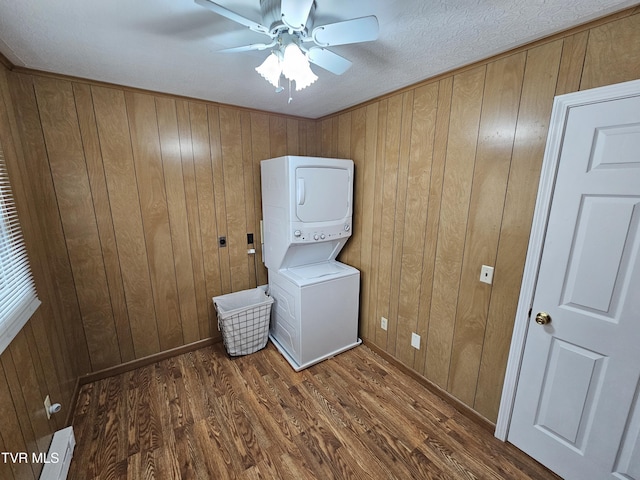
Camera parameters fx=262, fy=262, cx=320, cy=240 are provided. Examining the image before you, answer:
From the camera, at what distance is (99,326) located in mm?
2064

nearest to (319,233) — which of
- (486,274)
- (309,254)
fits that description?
(309,254)

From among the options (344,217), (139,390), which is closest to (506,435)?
(344,217)

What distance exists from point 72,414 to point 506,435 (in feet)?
9.30

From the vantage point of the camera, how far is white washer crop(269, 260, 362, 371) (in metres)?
2.20

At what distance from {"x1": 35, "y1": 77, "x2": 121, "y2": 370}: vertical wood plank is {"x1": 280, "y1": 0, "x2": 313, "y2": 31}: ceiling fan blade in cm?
179

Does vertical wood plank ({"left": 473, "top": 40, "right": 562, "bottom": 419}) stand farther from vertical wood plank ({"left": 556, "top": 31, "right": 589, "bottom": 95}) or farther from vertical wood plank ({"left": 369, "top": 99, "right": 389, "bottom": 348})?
vertical wood plank ({"left": 369, "top": 99, "right": 389, "bottom": 348})

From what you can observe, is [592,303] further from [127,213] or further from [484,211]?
[127,213]

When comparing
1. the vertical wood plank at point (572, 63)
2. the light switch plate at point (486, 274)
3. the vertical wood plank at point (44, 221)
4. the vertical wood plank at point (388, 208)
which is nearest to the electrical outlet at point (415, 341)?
the vertical wood plank at point (388, 208)

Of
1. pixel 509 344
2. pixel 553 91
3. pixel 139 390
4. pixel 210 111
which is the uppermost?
pixel 210 111

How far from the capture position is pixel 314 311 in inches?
87.8

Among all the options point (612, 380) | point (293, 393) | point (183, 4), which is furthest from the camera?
point (293, 393)

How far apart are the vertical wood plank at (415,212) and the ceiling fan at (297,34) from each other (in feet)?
2.77

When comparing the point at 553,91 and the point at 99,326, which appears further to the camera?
the point at 99,326

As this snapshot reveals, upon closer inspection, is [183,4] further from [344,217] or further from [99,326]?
[99,326]
